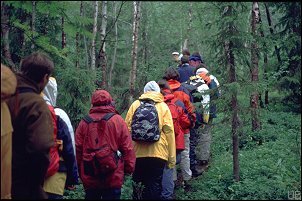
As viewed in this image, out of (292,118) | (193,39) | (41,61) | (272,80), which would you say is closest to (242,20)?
(272,80)

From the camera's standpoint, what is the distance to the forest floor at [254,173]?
A: 7505mm

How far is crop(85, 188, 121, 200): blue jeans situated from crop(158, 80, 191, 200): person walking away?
1.79 m

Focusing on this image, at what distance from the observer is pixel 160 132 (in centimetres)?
765

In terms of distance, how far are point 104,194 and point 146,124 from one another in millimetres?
1495

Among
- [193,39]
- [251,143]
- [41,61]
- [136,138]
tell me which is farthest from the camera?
[193,39]

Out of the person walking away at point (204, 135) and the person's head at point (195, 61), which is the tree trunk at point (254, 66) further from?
the person's head at point (195, 61)

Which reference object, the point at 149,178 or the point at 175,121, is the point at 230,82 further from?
the point at 149,178

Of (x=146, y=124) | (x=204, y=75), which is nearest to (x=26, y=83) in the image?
(x=146, y=124)

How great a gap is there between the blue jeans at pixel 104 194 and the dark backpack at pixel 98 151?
28 centimetres

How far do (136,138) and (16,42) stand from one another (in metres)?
5.11

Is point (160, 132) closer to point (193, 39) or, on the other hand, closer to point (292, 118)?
point (292, 118)

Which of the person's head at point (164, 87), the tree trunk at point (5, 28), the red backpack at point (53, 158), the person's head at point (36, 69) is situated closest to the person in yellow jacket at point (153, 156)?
the person's head at point (164, 87)

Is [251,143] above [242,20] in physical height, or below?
below

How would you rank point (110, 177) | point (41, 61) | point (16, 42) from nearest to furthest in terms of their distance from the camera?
point (41, 61), point (110, 177), point (16, 42)
